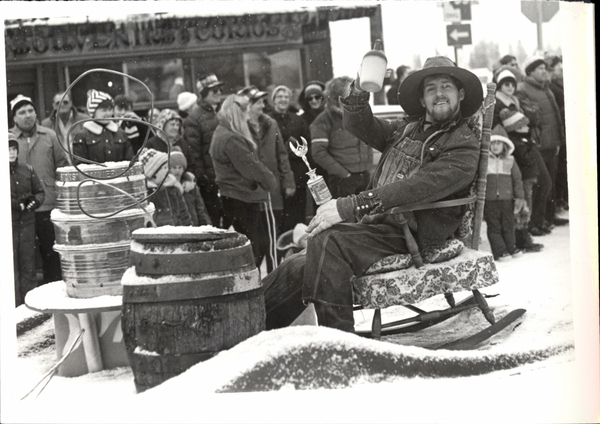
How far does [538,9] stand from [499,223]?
84.5 inches

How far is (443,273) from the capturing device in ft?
13.0

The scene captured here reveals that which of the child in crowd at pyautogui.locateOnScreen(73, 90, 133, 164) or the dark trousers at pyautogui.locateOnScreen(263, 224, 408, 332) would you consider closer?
the dark trousers at pyautogui.locateOnScreen(263, 224, 408, 332)

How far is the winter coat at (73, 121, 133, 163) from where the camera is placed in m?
4.96

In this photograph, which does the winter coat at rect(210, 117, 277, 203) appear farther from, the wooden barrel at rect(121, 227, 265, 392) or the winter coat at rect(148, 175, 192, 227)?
the wooden barrel at rect(121, 227, 265, 392)

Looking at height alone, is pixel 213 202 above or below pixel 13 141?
below

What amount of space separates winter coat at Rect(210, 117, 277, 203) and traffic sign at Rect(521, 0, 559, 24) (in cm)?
205

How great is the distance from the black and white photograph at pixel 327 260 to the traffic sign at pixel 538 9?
16 mm

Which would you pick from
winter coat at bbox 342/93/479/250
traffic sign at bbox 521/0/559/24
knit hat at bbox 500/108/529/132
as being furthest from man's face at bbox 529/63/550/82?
winter coat at bbox 342/93/479/250

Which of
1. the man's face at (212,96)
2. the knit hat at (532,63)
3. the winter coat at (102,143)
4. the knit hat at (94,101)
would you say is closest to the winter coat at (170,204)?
the winter coat at (102,143)

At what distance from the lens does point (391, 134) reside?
4336 millimetres

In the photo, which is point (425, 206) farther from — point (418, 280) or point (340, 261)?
point (340, 261)

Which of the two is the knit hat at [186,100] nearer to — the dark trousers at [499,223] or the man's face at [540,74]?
the dark trousers at [499,223]

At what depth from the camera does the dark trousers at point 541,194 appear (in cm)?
568

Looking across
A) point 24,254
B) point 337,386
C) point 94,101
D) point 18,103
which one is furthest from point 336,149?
point 337,386
